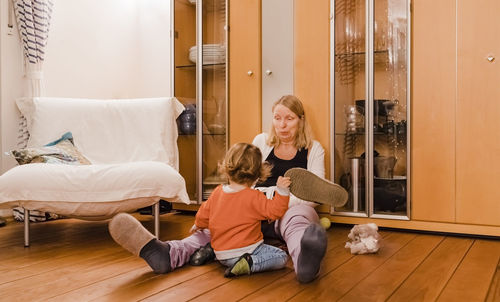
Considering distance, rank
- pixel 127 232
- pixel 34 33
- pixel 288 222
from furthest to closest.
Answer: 1. pixel 34 33
2. pixel 288 222
3. pixel 127 232

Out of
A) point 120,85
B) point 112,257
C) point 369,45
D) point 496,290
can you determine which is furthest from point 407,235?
point 120,85

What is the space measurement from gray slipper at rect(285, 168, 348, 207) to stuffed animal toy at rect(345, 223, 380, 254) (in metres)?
0.34

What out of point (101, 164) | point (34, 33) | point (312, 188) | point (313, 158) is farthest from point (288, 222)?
point (34, 33)

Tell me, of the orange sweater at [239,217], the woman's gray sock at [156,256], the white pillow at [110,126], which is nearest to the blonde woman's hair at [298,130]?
the white pillow at [110,126]

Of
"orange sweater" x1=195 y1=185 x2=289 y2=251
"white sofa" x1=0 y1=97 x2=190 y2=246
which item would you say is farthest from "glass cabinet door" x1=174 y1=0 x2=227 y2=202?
"orange sweater" x1=195 y1=185 x2=289 y2=251

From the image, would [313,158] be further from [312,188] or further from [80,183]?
[80,183]

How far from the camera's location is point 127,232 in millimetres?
1629

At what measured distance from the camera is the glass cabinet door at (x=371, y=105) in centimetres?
254

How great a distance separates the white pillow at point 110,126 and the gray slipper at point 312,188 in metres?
1.23

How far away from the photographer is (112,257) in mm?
1977

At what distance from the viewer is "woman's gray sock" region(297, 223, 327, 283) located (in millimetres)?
1468

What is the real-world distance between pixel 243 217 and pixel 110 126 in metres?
1.45

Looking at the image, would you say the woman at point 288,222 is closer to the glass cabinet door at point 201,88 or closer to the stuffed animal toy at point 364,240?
the stuffed animal toy at point 364,240

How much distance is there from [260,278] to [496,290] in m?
0.81
